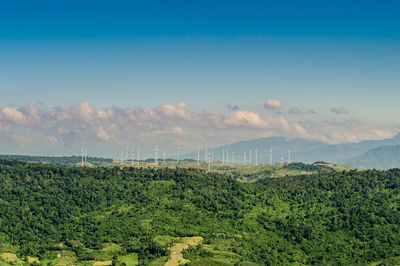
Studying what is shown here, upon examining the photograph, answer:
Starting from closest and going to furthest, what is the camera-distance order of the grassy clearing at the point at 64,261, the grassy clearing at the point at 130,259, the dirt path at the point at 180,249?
the grassy clearing at the point at 64,261 < the dirt path at the point at 180,249 < the grassy clearing at the point at 130,259

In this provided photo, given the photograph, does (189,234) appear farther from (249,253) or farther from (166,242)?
(249,253)

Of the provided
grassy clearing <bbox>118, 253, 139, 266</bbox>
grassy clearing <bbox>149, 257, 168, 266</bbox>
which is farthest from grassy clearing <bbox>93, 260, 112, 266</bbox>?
grassy clearing <bbox>149, 257, 168, 266</bbox>

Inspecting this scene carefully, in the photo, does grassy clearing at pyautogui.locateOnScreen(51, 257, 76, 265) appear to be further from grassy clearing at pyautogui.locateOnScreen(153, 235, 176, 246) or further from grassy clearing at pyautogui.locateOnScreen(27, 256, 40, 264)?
grassy clearing at pyautogui.locateOnScreen(153, 235, 176, 246)

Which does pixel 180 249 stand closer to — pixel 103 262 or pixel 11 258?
pixel 103 262

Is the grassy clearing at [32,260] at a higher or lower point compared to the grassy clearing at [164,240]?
lower

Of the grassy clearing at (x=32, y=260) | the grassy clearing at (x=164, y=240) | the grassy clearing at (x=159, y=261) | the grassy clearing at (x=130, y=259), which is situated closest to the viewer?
the grassy clearing at (x=32, y=260)

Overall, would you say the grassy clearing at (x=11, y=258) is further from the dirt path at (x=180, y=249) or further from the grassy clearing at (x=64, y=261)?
the dirt path at (x=180, y=249)

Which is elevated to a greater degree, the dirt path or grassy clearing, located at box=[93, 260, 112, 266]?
the dirt path

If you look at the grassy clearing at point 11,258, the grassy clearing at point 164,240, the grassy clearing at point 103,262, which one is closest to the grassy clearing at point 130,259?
the grassy clearing at point 103,262

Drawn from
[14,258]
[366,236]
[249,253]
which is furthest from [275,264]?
[14,258]
